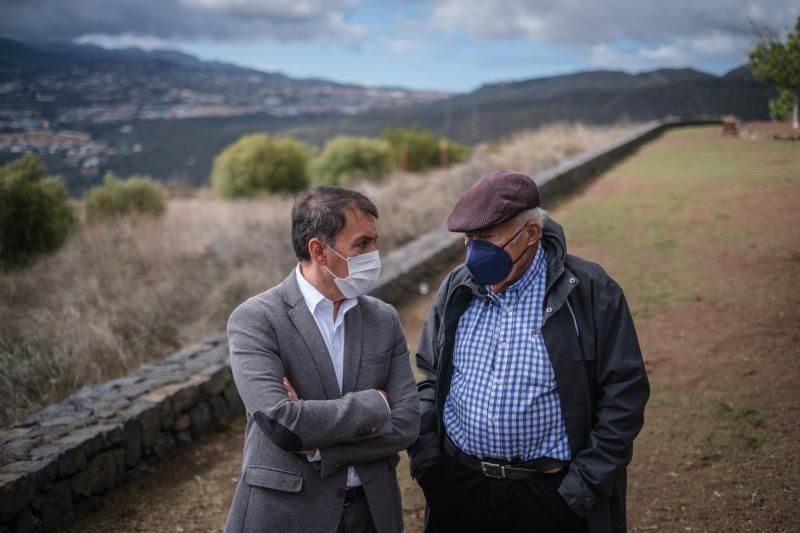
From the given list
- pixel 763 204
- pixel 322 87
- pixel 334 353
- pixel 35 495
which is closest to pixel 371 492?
pixel 334 353

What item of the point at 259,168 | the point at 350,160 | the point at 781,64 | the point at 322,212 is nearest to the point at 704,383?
the point at 322,212

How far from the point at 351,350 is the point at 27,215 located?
11.8 meters

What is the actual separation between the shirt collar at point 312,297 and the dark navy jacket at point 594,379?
756 mm

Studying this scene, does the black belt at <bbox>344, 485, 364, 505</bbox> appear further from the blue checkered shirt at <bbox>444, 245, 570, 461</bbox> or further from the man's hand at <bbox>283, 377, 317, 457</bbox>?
the blue checkered shirt at <bbox>444, 245, 570, 461</bbox>

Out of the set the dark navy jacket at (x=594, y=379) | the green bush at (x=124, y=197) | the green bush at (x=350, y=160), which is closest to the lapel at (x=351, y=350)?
the dark navy jacket at (x=594, y=379)

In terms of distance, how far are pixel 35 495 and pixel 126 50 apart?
24852mm

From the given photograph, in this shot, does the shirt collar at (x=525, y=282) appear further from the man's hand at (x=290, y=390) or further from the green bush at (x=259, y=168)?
the green bush at (x=259, y=168)

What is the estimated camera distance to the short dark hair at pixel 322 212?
7.61 ft

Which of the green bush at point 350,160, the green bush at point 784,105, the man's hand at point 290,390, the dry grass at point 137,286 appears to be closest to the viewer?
the man's hand at point 290,390

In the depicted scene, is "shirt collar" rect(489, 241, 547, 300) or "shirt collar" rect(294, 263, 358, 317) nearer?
"shirt collar" rect(294, 263, 358, 317)

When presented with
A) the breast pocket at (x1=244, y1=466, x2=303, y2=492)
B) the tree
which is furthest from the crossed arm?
the tree

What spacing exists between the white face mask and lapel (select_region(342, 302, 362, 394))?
10 centimetres

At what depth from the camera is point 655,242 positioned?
8.80 m

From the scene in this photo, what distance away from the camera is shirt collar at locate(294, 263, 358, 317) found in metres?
2.33
